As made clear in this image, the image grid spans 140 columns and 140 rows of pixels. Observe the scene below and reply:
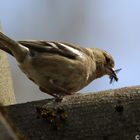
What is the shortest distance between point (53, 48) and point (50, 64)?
190mm

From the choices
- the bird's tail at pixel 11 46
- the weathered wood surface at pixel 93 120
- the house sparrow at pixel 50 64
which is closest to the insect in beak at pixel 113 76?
the house sparrow at pixel 50 64

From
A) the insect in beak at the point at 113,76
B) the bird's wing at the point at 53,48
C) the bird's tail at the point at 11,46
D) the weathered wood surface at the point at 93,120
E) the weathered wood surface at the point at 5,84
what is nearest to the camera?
the weathered wood surface at the point at 93,120

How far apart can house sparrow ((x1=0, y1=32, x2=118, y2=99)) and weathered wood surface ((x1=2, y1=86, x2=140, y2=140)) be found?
63.6 inches

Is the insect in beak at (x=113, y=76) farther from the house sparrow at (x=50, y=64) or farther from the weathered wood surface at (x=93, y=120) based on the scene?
the weathered wood surface at (x=93, y=120)

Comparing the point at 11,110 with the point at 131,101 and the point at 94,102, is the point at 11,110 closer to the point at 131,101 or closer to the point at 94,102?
the point at 94,102

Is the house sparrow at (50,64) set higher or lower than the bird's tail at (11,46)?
lower

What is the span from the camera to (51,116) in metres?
2.62

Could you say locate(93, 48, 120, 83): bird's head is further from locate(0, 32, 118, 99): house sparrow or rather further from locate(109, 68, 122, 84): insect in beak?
locate(0, 32, 118, 99): house sparrow

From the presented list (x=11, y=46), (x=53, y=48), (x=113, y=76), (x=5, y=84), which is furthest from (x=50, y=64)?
(x=113, y=76)

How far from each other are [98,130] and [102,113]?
111mm

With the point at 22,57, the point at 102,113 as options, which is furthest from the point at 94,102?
the point at 22,57

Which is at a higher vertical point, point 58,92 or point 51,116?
point 51,116

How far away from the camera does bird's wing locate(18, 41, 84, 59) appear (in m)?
4.54

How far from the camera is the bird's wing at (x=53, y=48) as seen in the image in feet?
14.9
